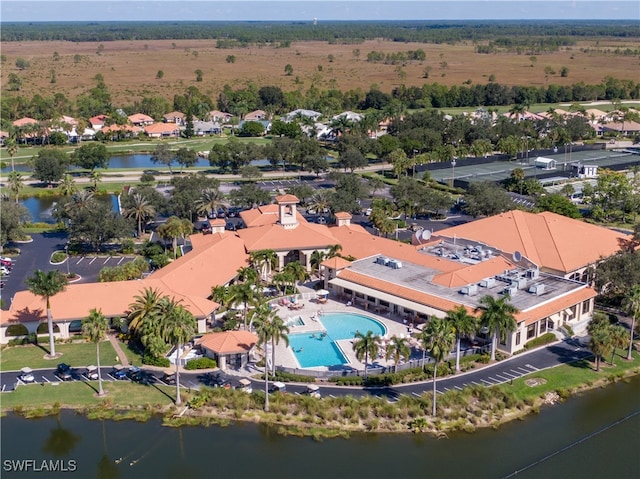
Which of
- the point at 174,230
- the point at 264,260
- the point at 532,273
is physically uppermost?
the point at 174,230

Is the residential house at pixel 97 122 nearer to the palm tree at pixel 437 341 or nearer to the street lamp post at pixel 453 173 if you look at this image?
the street lamp post at pixel 453 173

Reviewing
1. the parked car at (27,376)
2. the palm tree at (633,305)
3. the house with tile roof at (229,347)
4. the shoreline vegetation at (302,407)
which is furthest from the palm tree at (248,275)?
the palm tree at (633,305)

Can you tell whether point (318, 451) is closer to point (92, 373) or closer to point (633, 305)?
point (92, 373)

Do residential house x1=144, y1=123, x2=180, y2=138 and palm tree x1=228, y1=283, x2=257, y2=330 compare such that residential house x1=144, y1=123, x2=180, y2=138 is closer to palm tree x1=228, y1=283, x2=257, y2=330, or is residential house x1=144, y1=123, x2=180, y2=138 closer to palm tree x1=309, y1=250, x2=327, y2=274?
palm tree x1=309, y1=250, x2=327, y2=274

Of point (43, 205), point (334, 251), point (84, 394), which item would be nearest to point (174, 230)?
point (334, 251)

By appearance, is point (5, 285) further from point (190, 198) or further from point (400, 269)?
point (400, 269)

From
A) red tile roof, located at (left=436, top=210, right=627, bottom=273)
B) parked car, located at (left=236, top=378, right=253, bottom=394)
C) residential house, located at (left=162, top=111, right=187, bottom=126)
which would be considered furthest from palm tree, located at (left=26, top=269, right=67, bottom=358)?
residential house, located at (left=162, top=111, right=187, bottom=126)

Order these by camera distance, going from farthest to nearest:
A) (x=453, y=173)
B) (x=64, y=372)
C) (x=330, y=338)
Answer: (x=453, y=173), (x=330, y=338), (x=64, y=372)
